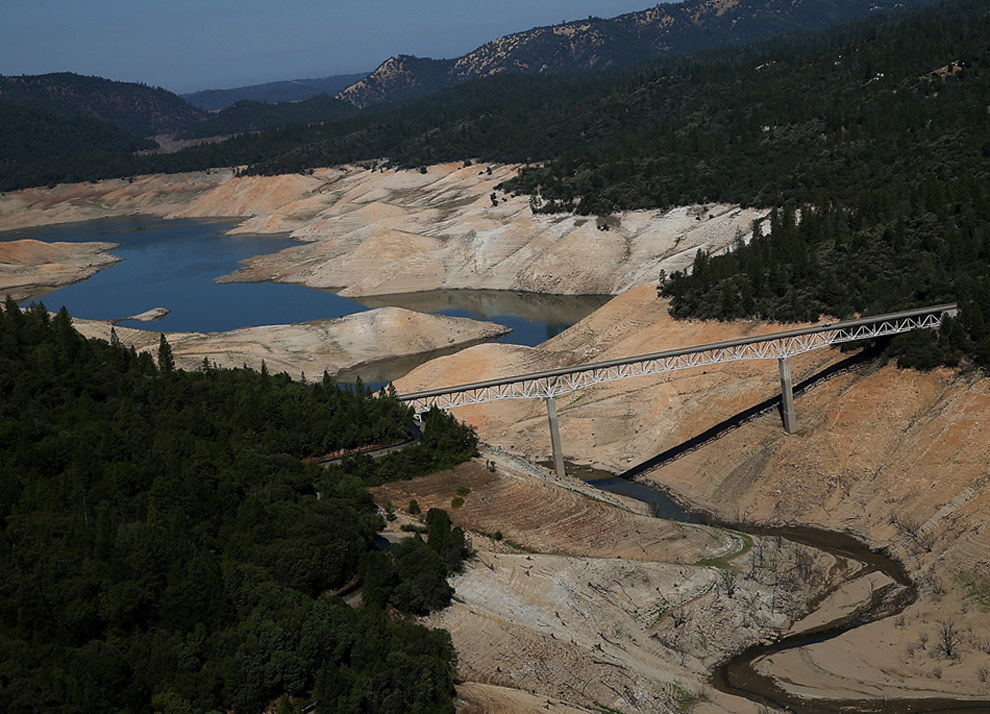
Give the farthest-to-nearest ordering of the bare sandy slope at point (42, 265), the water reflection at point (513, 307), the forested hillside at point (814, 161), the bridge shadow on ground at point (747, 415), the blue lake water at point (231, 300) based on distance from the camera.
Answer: the bare sandy slope at point (42, 265)
the blue lake water at point (231, 300)
the water reflection at point (513, 307)
the forested hillside at point (814, 161)
the bridge shadow on ground at point (747, 415)

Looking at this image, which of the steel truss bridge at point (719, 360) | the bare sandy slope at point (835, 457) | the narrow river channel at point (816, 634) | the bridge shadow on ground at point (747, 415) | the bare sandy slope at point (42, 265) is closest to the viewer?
the narrow river channel at point (816, 634)

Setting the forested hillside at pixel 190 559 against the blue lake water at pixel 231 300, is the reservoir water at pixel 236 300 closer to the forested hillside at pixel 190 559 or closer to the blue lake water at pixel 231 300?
the blue lake water at pixel 231 300

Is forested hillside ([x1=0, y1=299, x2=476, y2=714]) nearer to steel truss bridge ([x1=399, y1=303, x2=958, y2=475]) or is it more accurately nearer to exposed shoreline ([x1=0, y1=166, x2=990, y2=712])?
exposed shoreline ([x1=0, y1=166, x2=990, y2=712])

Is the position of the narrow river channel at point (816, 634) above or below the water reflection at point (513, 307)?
below

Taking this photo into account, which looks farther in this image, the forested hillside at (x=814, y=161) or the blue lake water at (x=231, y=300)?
the blue lake water at (x=231, y=300)

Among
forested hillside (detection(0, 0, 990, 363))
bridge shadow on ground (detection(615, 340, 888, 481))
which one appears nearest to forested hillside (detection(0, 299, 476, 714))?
bridge shadow on ground (detection(615, 340, 888, 481))

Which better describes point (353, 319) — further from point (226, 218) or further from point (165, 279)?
point (226, 218)

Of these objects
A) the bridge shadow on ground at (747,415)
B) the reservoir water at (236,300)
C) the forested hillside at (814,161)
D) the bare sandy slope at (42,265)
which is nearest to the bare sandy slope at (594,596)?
the bridge shadow on ground at (747,415)

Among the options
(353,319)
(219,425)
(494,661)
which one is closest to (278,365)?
(353,319)
